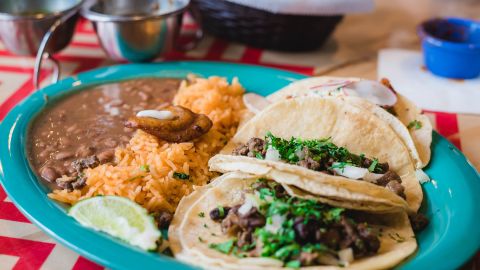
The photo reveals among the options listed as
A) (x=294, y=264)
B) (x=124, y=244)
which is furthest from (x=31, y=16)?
(x=294, y=264)

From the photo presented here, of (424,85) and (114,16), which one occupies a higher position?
(114,16)

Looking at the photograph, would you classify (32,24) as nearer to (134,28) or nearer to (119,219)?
(134,28)

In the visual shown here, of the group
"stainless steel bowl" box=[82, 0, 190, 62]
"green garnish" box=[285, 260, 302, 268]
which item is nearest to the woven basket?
"stainless steel bowl" box=[82, 0, 190, 62]

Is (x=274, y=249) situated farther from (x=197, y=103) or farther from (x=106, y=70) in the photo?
(x=106, y=70)

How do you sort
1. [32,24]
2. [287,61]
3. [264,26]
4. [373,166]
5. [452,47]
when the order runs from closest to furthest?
[373,166] → [32,24] → [452,47] → [264,26] → [287,61]

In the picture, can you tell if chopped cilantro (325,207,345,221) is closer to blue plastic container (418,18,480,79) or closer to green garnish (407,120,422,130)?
green garnish (407,120,422,130)

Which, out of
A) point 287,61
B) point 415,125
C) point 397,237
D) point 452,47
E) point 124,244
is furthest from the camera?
point 287,61

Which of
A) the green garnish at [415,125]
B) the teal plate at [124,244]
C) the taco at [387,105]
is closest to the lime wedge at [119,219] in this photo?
the teal plate at [124,244]
